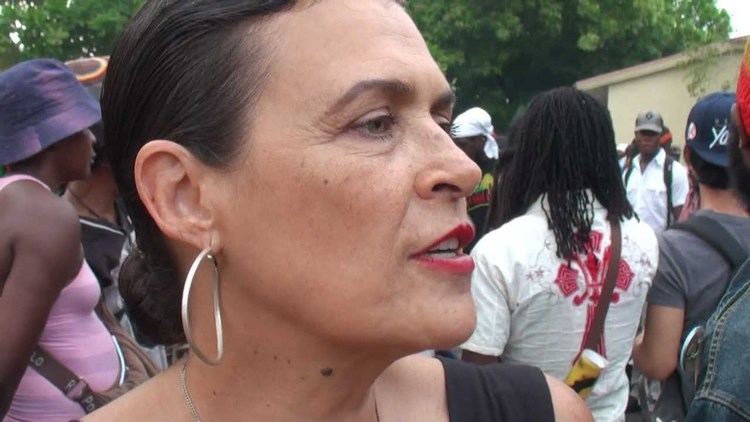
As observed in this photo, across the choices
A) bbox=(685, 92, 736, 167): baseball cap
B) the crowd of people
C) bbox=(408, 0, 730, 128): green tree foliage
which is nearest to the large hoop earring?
the crowd of people

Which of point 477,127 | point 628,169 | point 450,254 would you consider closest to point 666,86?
point 628,169

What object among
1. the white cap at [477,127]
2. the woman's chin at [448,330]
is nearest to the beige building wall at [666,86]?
the white cap at [477,127]

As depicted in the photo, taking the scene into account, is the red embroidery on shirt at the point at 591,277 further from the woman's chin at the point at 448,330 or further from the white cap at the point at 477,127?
the white cap at the point at 477,127

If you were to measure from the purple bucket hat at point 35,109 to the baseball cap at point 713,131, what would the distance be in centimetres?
253

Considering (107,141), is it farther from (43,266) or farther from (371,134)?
(43,266)

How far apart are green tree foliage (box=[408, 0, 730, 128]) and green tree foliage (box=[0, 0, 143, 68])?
33.3 ft

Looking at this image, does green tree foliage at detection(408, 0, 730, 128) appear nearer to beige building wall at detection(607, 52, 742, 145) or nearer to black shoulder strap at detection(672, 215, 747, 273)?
beige building wall at detection(607, 52, 742, 145)

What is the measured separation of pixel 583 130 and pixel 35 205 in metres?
1.99

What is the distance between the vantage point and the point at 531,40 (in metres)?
25.7

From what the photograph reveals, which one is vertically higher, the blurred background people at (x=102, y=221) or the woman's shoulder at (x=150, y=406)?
the woman's shoulder at (x=150, y=406)

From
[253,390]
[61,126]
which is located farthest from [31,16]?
[253,390]

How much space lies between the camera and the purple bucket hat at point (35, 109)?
2.79 metres

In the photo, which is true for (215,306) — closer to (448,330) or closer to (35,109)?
(448,330)

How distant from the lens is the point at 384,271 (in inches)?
53.5
